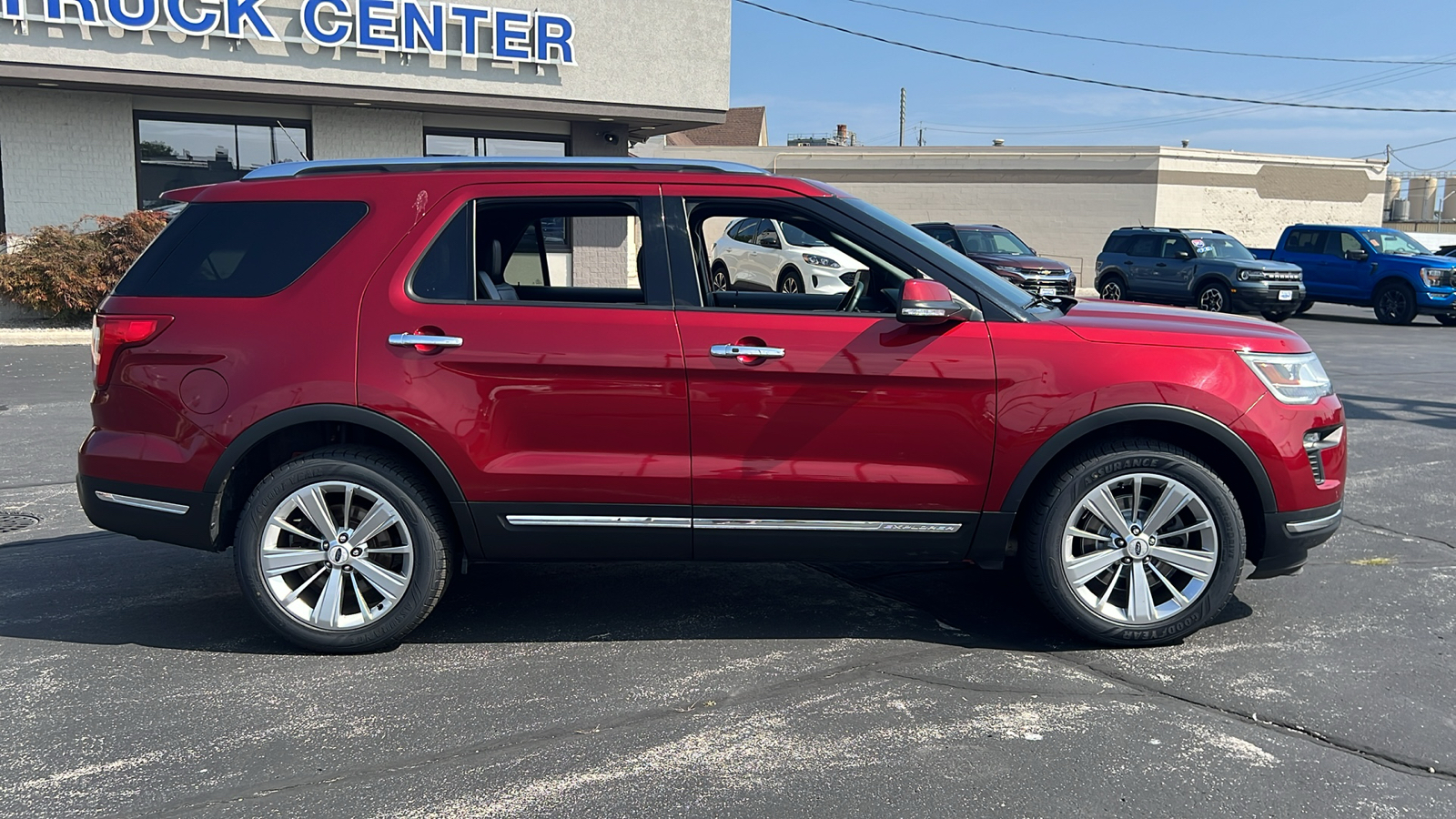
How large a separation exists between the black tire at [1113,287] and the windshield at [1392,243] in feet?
15.5

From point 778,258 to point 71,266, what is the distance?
10119 millimetres

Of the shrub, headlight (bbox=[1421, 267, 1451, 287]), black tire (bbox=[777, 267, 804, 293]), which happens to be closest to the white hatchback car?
black tire (bbox=[777, 267, 804, 293])

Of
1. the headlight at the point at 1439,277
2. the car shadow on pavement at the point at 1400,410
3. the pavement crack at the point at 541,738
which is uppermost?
the headlight at the point at 1439,277

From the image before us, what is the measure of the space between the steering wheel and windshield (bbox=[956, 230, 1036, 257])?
16563mm

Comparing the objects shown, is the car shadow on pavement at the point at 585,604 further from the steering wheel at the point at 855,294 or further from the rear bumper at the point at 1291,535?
the steering wheel at the point at 855,294

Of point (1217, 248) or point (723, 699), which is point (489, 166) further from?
point (1217, 248)

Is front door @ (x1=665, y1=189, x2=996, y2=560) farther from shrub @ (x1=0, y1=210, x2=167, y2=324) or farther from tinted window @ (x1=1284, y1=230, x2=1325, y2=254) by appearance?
tinted window @ (x1=1284, y1=230, x2=1325, y2=254)

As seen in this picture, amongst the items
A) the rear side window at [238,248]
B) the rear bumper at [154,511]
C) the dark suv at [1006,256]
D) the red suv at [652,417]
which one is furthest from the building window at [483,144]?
the rear bumper at [154,511]

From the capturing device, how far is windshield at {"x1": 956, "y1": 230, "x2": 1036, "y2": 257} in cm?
2106

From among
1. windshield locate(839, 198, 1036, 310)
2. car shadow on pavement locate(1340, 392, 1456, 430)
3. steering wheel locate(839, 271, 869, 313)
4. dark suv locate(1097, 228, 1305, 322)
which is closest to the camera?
windshield locate(839, 198, 1036, 310)

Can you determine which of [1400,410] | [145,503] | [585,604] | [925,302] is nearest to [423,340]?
[145,503]

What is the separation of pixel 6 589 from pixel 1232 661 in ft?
17.7

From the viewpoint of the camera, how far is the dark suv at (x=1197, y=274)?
21.0 meters

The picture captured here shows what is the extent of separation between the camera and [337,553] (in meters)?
4.40
